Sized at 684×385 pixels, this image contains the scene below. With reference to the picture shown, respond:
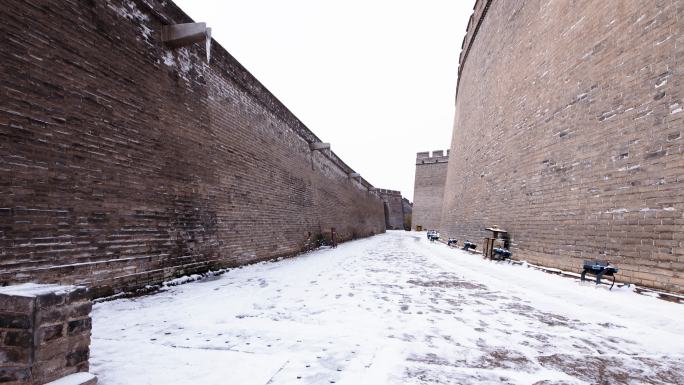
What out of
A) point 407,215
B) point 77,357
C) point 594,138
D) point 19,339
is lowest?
point 407,215

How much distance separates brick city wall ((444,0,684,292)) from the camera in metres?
5.77

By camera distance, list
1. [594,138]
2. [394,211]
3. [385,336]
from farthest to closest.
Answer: [394,211] < [594,138] < [385,336]

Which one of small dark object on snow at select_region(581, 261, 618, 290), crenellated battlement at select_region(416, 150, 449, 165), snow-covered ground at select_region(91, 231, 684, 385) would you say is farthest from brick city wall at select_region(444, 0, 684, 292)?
crenellated battlement at select_region(416, 150, 449, 165)

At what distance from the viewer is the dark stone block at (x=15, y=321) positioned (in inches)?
76.8

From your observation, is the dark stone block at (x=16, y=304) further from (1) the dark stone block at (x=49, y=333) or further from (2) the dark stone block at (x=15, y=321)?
(1) the dark stone block at (x=49, y=333)

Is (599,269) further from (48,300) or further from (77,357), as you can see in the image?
(48,300)

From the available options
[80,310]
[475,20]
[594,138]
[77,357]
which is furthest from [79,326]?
[475,20]

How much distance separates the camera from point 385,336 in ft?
11.8

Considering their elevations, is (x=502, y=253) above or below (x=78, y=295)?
below

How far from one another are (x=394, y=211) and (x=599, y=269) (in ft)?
163

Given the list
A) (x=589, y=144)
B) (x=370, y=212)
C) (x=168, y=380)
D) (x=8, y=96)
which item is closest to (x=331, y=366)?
(x=168, y=380)

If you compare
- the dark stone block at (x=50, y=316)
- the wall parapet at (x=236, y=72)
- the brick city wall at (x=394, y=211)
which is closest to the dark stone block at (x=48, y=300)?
the dark stone block at (x=50, y=316)

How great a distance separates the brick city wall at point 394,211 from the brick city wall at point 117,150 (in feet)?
149

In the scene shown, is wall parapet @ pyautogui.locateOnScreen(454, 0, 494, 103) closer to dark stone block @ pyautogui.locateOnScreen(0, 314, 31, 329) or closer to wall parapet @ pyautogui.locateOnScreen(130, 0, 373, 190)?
wall parapet @ pyautogui.locateOnScreen(130, 0, 373, 190)
